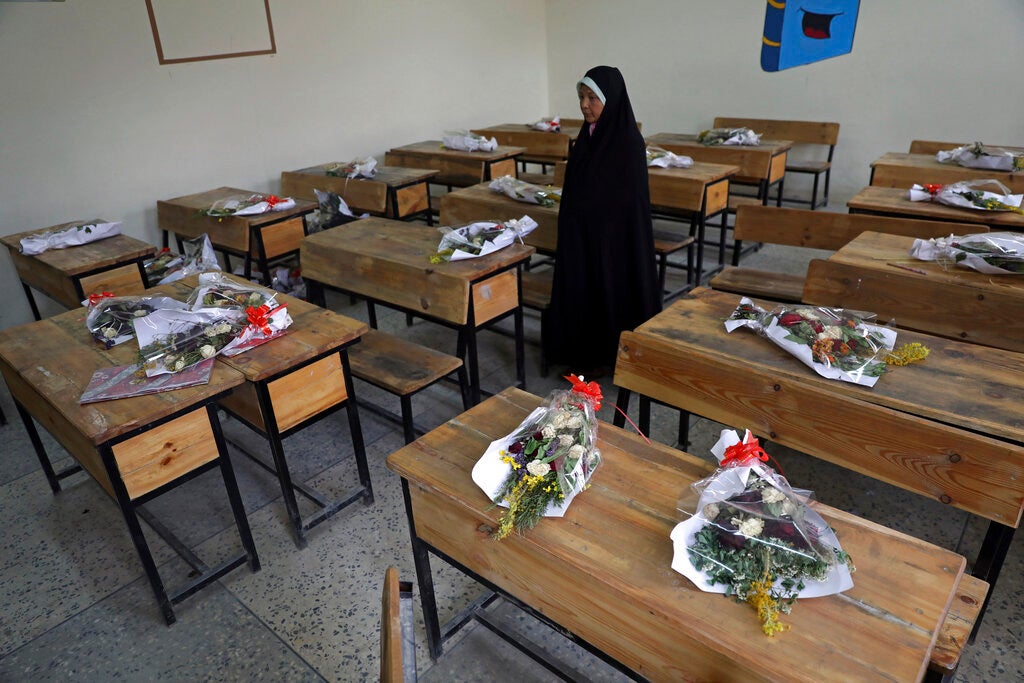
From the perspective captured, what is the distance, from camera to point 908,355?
2.06m

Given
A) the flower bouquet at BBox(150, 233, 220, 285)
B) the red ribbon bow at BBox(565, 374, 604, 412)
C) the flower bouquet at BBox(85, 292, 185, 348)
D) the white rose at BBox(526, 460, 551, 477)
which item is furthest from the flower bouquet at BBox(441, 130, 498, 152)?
the white rose at BBox(526, 460, 551, 477)

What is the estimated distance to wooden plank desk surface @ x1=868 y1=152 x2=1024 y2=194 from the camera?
13.5 ft

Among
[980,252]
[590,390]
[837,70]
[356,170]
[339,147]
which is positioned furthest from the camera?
[837,70]

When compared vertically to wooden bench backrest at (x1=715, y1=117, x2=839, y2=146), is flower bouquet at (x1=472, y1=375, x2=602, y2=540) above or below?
below

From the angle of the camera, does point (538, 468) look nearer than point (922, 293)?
Yes

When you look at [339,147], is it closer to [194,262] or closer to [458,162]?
[458,162]

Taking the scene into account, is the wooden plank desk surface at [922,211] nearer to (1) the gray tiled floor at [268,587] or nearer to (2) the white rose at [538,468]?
(1) the gray tiled floor at [268,587]

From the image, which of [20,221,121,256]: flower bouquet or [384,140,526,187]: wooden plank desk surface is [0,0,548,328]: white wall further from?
[20,221,121,256]: flower bouquet

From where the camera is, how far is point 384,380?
282 cm

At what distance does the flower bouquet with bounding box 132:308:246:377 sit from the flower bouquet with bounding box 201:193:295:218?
1982mm

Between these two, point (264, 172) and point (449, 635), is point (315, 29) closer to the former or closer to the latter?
point (264, 172)

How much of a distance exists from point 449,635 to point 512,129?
5728 millimetres

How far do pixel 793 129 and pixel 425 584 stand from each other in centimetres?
624

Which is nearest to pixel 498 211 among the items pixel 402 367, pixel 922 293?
pixel 402 367
